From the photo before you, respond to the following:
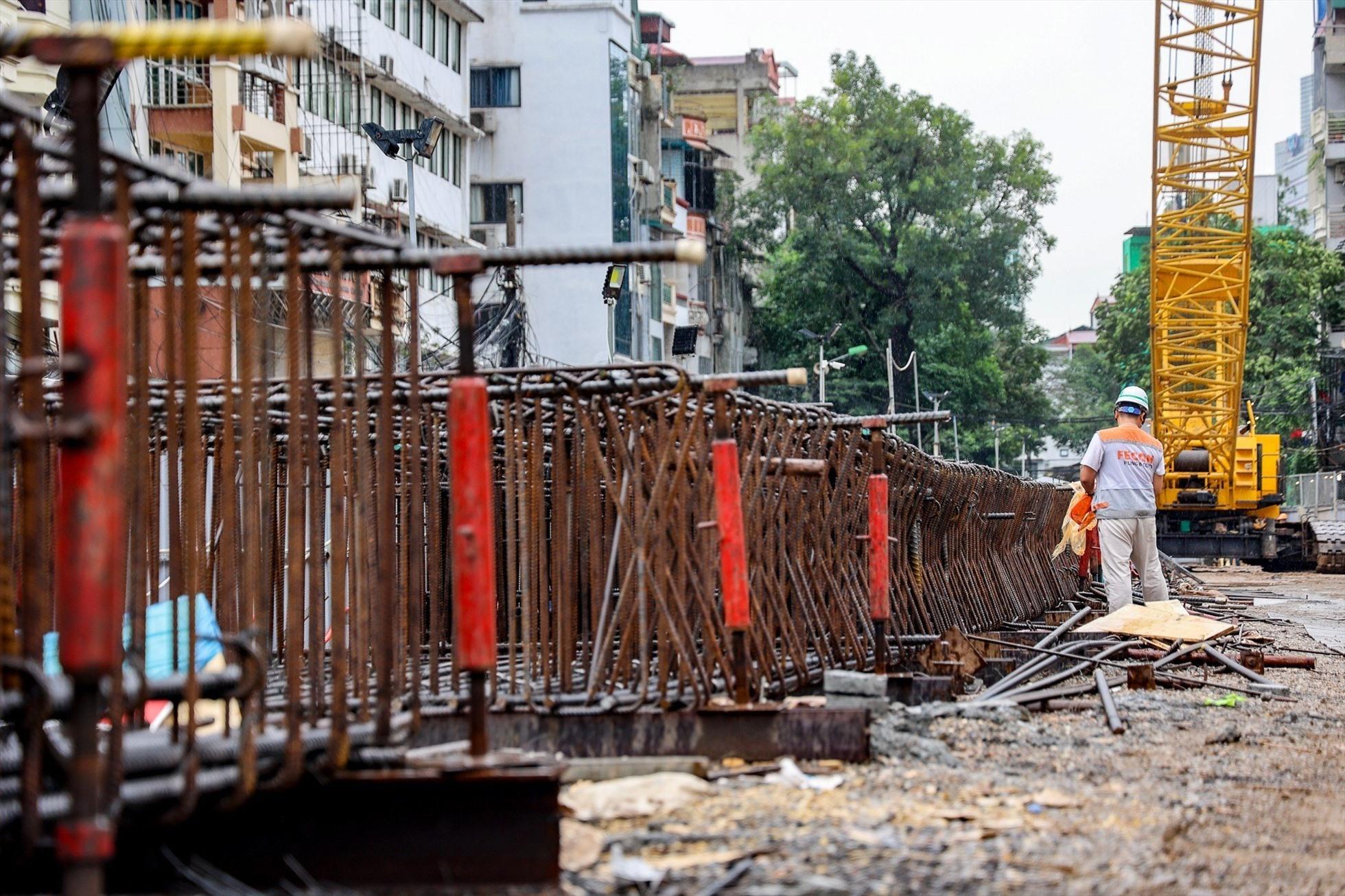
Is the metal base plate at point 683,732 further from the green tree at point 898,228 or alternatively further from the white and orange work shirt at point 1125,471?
the green tree at point 898,228

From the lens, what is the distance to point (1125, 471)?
45.0 feet

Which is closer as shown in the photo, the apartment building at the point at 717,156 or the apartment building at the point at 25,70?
the apartment building at the point at 25,70

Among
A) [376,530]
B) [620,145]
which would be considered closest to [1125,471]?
[376,530]

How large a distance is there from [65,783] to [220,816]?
21.9 inches

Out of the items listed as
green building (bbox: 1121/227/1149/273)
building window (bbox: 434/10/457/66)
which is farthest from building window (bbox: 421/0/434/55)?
green building (bbox: 1121/227/1149/273)

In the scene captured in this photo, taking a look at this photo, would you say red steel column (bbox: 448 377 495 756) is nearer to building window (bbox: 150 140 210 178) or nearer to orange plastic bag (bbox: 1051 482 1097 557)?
orange plastic bag (bbox: 1051 482 1097 557)

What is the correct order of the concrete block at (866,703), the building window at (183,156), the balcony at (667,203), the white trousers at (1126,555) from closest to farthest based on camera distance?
the concrete block at (866,703) → the white trousers at (1126,555) → the building window at (183,156) → the balcony at (667,203)

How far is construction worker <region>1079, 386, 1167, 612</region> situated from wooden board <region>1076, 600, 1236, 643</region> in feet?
3.84

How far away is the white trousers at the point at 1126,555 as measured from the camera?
45.5 feet

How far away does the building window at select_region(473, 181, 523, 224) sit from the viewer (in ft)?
161

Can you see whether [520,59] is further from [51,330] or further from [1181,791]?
[1181,791]

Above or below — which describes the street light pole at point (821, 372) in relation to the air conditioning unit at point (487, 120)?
below

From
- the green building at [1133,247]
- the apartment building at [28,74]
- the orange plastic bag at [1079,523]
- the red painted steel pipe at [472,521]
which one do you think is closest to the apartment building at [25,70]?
the apartment building at [28,74]

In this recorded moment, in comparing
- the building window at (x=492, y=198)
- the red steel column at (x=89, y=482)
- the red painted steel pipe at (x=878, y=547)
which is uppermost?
the building window at (x=492, y=198)
